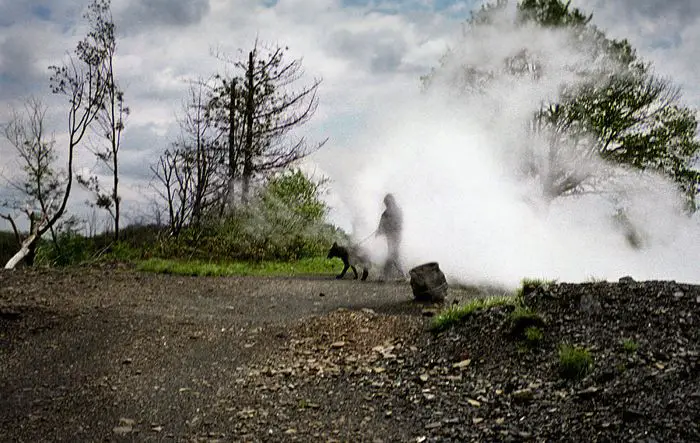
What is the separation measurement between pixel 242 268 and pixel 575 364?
12.4m

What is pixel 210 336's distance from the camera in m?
9.91

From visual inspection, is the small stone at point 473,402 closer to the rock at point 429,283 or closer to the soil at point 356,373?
the soil at point 356,373

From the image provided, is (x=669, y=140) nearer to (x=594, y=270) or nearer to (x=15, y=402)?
(x=594, y=270)

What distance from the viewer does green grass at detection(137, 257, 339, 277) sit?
16438 millimetres

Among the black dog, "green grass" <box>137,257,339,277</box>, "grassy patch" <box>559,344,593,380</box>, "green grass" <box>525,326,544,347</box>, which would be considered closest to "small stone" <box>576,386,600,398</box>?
"grassy patch" <box>559,344,593,380</box>

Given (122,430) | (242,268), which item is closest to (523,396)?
(122,430)

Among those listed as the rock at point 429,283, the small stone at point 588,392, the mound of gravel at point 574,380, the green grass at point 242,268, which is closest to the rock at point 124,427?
the mound of gravel at point 574,380

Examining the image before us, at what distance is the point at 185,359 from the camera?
8883mm

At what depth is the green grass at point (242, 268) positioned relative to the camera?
647 inches

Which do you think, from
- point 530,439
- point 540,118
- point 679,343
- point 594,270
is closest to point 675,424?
point 530,439

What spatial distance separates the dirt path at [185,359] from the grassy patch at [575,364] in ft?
5.76

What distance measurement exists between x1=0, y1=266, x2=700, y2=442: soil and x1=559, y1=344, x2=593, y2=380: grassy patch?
0.08 metres

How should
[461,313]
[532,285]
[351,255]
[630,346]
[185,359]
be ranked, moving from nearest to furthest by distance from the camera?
[630,346] → [185,359] → [461,313] → [532,285] → [351,255]

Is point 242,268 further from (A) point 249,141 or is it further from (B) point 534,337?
(B) point 534,337
